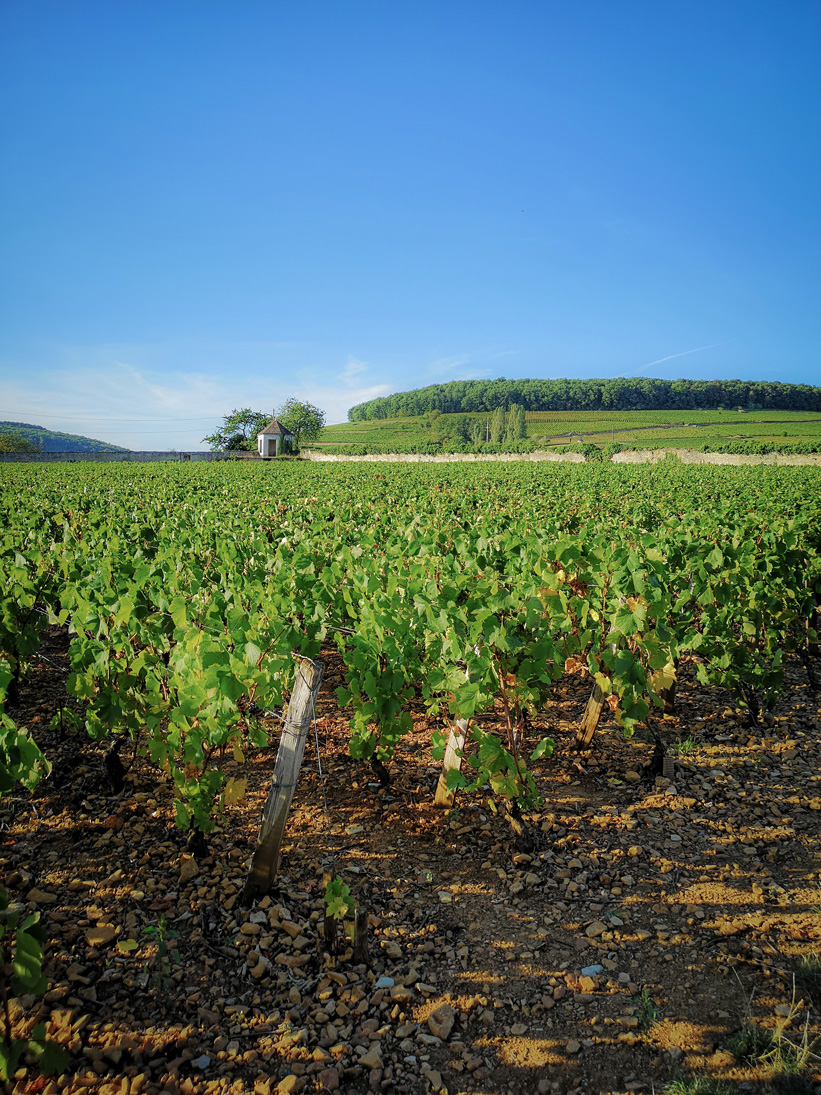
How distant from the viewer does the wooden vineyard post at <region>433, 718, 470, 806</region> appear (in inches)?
160

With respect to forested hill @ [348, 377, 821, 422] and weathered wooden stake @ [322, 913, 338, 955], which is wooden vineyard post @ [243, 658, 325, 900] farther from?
forested hill @ [348, 377, 821, 422]

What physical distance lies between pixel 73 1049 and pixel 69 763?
2520 mm

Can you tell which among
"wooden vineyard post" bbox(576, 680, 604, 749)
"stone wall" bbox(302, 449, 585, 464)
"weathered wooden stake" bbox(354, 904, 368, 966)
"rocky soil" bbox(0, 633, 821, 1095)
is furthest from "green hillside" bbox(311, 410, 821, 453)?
"weathered wooden stake" bbox(354, 904, 368, 966)

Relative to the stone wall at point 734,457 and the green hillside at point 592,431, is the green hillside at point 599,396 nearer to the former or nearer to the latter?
the green hillside at point 592,431

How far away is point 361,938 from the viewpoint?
9.49ft

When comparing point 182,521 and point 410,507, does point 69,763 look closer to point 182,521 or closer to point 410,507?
point 182,521

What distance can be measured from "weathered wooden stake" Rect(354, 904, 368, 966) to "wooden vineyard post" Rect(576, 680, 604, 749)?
2.76m

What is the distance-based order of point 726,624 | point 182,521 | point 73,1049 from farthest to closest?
1. point 182,521
2. point 726,624
3. point 73,1049

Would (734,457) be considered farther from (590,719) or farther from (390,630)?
(390,630)

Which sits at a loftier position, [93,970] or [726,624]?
[726,624]

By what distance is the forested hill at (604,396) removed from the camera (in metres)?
110

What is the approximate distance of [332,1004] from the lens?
267cm

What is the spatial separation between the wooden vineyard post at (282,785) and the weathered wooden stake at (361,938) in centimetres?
65

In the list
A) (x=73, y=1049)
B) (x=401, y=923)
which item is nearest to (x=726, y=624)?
(x=401, y=923)
